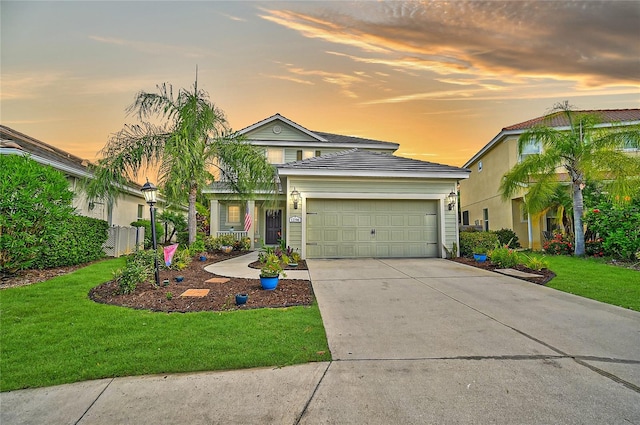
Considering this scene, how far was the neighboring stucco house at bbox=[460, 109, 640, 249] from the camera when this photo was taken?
1506 centimetres

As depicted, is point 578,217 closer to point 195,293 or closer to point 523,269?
point 523,269

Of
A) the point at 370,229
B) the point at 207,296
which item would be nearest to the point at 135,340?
the point at 207,296

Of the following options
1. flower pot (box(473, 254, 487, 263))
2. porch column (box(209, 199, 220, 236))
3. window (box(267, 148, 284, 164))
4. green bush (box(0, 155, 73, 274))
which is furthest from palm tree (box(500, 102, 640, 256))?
green bush (box(0, 155, 73, 274))

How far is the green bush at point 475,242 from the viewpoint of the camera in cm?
1045

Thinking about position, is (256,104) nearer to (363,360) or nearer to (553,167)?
(553,167)

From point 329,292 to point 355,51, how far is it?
870cm

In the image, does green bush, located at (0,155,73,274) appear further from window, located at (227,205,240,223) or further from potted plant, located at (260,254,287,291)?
window, located at (227,205,240,223)

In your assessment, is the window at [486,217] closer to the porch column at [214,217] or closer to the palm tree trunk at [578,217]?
the palm tree trunk at [578,217]

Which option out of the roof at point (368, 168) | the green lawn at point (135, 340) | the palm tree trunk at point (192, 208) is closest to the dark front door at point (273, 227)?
the roof at point (368, 168)

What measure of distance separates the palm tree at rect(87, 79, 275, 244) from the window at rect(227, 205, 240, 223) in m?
5.80

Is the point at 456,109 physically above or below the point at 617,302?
above

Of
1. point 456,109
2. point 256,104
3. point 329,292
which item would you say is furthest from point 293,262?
point 456,109

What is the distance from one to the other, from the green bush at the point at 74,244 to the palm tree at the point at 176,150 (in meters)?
0.98

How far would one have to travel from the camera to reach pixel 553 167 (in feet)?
36.9
